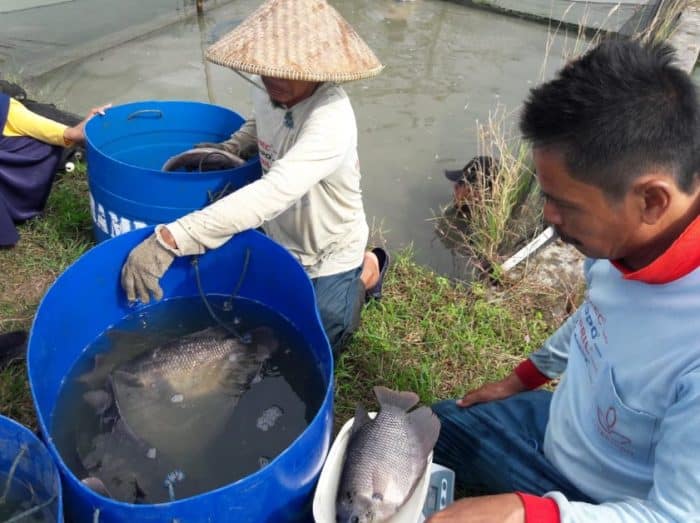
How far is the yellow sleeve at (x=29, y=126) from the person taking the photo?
3309 mm

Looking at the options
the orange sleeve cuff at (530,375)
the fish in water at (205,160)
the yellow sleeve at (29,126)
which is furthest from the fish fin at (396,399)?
the yellow sleeve at (29,126)

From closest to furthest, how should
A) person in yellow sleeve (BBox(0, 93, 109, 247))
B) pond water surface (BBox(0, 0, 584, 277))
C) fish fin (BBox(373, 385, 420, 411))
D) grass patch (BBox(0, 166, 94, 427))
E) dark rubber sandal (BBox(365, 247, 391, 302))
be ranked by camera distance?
1. fish fin (BBox(373, 385, 420, 411))
2. grass patch (BBox(0, 166, 94, 427))
3. dark rubber sandal (BBox(365, 247, 391, 302))
4. person in yellow sleeve (BBox(0, 93, 109, 247))
5. pond water surface (BBox(0, 0, 584, 277))

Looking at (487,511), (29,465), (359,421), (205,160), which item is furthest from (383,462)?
(205,160)

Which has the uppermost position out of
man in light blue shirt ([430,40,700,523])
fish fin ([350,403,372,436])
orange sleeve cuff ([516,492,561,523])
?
man in light blue shirt ([430,40,700,523])

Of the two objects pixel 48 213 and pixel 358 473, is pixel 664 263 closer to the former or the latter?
pixel 358 473

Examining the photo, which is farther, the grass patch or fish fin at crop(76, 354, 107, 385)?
the grass patch

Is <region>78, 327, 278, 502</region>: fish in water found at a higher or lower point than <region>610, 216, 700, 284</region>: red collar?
lower

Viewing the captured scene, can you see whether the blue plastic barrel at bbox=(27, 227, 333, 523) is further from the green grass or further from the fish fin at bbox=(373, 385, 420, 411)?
the green grass

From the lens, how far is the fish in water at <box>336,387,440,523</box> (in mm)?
1632

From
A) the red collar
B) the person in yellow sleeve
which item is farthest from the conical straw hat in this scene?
the person in yellow sleeve

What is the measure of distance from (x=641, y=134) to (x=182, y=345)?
67.5 inches

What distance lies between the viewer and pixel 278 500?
59.2 inches

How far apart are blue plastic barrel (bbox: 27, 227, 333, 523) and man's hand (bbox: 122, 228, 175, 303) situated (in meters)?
0.10

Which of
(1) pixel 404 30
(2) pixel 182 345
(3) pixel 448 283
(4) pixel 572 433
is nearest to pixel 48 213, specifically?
(2) pixel 182 345
